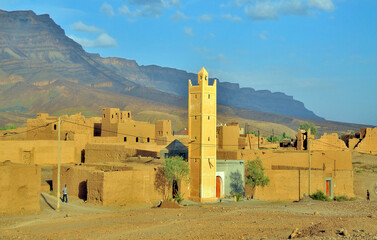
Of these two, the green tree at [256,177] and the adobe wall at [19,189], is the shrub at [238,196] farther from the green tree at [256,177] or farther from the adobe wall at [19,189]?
the adobe wall at [19,189]

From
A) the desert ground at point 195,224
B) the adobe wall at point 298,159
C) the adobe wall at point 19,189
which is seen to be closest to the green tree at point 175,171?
the desert ground at point 195,224

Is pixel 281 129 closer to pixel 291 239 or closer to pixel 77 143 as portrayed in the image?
pixel 77 143

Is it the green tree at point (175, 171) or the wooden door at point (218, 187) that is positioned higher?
the green tree at point (175, 171)

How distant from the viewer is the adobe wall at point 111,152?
42500 mm

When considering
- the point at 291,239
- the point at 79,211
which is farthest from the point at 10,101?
the point at 291,239

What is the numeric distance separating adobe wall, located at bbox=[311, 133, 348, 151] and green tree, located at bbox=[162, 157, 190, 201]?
74.5 feet

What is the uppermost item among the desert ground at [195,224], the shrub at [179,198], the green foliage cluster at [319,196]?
the desert ground at [195,224]

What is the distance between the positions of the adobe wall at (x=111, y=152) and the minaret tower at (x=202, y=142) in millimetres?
6501

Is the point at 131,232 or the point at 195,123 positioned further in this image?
the point at 195,123

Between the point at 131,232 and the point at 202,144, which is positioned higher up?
the point at 202,144

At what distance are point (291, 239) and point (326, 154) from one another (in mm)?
29743

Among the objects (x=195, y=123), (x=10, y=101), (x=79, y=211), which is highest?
(x=10, y=101)

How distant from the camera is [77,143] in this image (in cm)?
4719

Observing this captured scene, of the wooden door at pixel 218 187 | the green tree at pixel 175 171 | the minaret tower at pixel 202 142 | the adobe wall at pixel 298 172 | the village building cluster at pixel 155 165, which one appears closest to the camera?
the village building cluster at pixel 155 165
